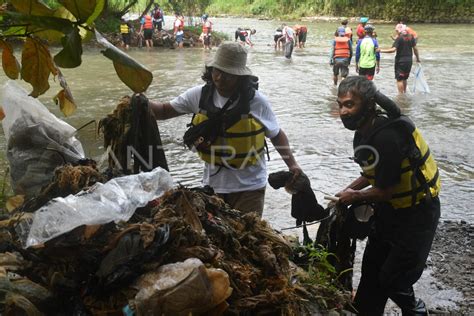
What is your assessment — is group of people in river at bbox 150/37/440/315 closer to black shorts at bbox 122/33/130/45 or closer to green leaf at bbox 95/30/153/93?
green leaf at bbox 95/30/153/93

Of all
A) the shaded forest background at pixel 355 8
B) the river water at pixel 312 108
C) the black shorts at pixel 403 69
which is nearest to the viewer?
the river water at pixel 312 108

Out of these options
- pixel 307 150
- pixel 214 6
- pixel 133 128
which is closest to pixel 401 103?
pixel 307 150

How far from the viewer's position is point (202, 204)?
8.30ft

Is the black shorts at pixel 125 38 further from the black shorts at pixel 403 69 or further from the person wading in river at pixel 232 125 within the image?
the person wading in river at pixel 232 125

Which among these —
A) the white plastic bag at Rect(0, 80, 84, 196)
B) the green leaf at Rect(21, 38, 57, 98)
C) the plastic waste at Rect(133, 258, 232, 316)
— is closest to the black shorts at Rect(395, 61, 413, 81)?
the white plastic bag at Rect(0, 80, 84, 196)

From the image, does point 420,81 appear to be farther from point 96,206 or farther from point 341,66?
point 96,206

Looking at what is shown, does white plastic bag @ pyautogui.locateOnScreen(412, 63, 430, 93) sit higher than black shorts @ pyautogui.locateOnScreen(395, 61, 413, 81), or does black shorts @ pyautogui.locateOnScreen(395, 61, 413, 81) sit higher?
black shorts @ pyautogui.locateOnScreen(395, 61, 413, 81)

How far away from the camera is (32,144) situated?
3.43 m

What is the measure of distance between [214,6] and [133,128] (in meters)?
63.4

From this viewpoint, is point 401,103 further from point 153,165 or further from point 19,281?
point 19,281

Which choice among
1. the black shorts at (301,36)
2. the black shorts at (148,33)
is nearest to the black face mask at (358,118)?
the black shorts at (301,36)

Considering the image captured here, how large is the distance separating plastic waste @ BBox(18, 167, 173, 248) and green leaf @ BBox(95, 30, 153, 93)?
839 millimetres

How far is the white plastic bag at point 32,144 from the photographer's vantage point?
3.37 metres

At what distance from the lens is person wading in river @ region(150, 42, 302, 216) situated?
136 inches
